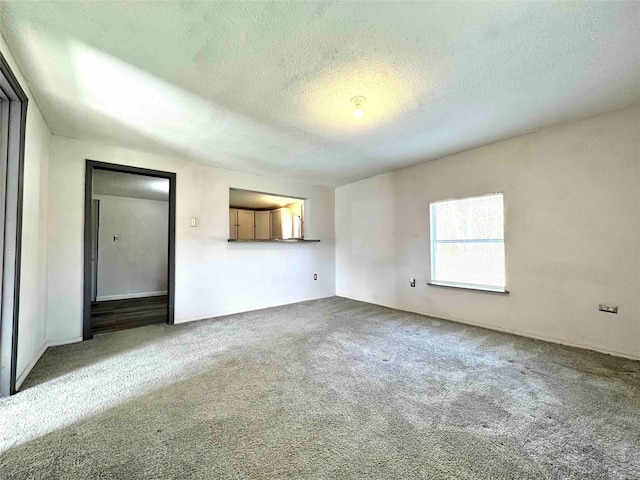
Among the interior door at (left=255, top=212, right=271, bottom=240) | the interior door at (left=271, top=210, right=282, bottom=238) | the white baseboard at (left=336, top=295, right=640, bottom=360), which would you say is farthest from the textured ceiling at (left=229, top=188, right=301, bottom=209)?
the white baseboard at (left=336, top=295, right=640, bottom=360)

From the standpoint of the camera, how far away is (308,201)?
532cm

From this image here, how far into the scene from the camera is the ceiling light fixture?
223 cm

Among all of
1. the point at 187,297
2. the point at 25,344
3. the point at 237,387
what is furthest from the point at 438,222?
the point at 25,344

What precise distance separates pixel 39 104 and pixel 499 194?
15.8 feet

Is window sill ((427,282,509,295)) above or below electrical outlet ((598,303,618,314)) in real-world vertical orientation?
above

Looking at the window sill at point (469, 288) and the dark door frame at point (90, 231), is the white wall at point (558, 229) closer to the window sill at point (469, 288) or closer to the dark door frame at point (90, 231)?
the window sill at point (469, 288)

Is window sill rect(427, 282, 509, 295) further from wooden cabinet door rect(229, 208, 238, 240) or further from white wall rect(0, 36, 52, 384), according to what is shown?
wooden cabinet door rect(229, 208, 238, 240)

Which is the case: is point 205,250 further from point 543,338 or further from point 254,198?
point 543,338

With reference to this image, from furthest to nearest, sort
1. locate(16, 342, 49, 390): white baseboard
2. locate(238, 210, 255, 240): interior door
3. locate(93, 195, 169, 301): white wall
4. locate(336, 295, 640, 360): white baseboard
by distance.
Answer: locate(238, 210, 255, 240): interior door < locate(93, 195, 169, 301): white wall < locate(336, 295, 640, 360): white baseboard < locate(16, 342, 49, 390): white baseboard

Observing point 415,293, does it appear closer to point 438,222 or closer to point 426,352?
point 438,222

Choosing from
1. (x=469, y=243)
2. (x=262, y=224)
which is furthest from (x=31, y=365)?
(x=262, y=224)

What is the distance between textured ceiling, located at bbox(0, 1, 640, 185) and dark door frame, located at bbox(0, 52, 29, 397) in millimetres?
323

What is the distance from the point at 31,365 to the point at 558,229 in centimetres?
528

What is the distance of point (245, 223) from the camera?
7863 mm
